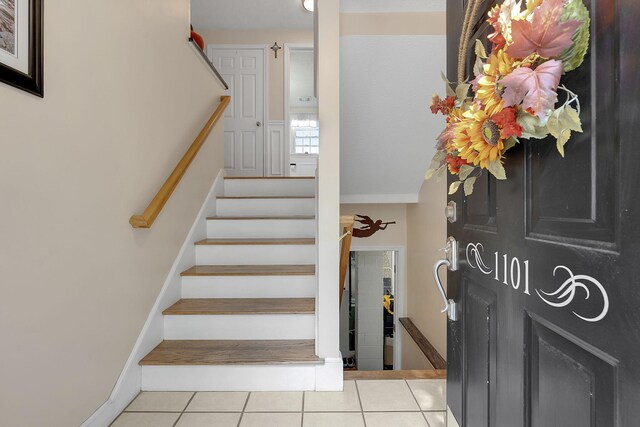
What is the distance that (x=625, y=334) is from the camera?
1.50ft

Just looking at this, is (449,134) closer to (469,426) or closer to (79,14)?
(469,426)

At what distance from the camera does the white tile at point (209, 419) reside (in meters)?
1.57

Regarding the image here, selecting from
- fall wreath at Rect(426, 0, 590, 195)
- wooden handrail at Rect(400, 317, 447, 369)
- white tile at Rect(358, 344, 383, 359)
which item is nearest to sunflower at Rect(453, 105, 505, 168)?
fall wreath at Rect(426, 0, 590, 195)

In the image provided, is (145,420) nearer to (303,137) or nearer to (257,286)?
(257,286)

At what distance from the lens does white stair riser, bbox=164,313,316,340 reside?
6.81ft

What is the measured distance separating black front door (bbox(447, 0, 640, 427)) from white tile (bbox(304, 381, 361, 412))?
976 mm

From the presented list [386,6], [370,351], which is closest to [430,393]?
[386,6]

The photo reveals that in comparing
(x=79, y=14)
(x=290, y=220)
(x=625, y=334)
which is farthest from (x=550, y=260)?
(x=290, y=220)

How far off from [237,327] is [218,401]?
419mm

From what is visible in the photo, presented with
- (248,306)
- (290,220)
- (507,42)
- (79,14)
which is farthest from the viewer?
(290,220)

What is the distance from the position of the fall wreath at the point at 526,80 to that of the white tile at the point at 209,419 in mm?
1559

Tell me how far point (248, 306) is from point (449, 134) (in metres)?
1.73

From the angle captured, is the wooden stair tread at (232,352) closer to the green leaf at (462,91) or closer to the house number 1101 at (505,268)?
the house number 1101 at (505,268)

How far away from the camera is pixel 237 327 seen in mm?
2082
